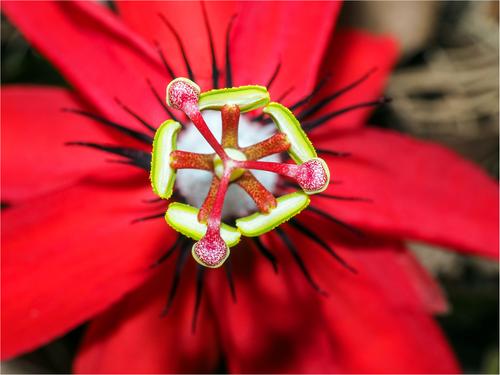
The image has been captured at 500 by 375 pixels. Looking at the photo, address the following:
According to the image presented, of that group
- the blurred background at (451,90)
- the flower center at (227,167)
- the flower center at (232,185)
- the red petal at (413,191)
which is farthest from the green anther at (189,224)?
the blurred background at (451,90)

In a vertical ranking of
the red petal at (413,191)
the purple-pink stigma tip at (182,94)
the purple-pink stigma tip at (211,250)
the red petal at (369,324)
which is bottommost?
the red petal at (369,324)

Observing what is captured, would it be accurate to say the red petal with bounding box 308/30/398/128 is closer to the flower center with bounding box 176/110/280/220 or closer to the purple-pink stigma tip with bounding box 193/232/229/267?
the flower center with bounding box 176/110/280/220

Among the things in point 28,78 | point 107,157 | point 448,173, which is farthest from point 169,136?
point 28,78

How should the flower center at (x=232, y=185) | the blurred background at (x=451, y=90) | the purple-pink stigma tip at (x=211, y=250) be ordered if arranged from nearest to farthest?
the purple-pink stigma tip at (x=211, y=250) < the flower center at (x=232, y=185) < the blurred background at (x=451, y=90)

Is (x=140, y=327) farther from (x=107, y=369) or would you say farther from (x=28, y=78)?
(x=28, y=78)

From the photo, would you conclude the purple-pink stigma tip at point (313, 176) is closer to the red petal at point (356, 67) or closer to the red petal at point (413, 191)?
the red petal at point (413, 191)

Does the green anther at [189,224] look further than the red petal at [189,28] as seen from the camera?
No

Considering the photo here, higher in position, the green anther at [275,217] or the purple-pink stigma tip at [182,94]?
the purple-pink stigma tip at [182,94]

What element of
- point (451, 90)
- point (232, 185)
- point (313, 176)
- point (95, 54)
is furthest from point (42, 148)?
point (451, 90)
